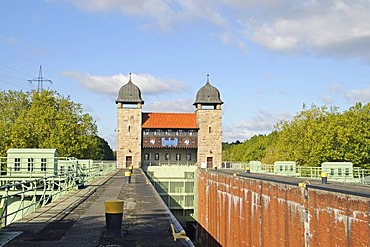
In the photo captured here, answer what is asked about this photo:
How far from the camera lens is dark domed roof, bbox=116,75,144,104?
7250 cm

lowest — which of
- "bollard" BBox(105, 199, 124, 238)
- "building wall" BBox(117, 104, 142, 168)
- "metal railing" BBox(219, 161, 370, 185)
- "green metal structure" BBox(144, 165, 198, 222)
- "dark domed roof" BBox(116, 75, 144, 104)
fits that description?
"green metal structure" BBox(144, 165, 198, 222)

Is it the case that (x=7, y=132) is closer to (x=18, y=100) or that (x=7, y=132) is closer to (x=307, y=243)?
(x=18, y=100)

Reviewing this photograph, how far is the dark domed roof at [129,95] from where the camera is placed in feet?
238

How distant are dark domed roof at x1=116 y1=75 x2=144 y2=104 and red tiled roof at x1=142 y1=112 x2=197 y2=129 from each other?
10.6ft

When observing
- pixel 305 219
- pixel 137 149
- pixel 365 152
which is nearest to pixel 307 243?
pixel 305 219

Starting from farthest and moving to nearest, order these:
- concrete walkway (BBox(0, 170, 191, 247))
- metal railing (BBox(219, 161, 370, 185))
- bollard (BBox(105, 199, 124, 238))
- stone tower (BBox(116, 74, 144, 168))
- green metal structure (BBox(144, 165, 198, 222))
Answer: stone tower (BBox(116, 74, 144, 168)) < green metal structure (BBox(144, 165, 198, 222)) < metal railing (BBox(219, 161, 370, 185)) < bollard (BBox(105, 199, 124, 238)) < concrete walkway (BBox(0, 170, 191, 247))

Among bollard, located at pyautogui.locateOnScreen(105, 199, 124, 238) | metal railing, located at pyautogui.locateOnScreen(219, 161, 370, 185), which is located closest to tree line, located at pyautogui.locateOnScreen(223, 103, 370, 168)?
metal railing, located at pyautogui.locateOnScreen(219, 161, 370, 185)

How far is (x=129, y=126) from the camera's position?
232ft

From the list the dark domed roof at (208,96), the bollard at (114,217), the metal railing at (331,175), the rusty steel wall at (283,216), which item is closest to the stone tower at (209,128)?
the dark domed roof at (208,96)

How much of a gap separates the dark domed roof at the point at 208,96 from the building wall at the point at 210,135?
4.81ft

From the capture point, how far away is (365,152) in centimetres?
4734

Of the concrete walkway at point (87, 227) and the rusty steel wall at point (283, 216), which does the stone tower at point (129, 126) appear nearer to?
the rusty steel wall at point (283, 216)

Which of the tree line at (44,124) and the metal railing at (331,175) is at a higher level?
the tree line at (44,124)

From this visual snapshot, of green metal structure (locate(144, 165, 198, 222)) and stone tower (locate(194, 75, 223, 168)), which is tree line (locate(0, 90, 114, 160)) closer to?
green metal structure (locate(144, 165, 198, 222))
